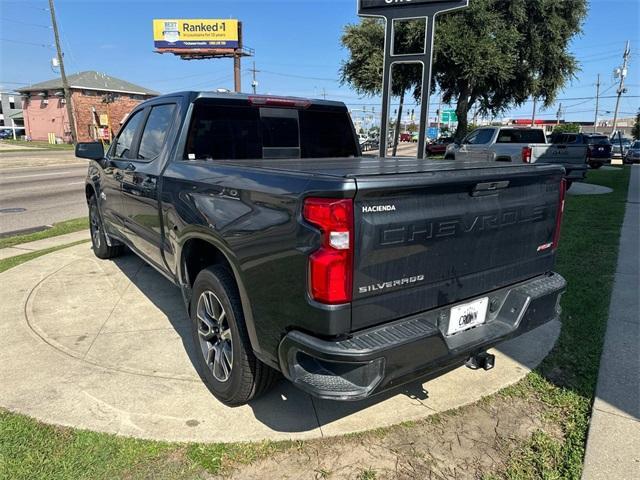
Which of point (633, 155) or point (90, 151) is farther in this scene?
point (633, 155)

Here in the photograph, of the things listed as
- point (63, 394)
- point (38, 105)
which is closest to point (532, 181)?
point (63, 394)

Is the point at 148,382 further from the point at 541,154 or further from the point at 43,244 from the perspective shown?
the point at 541,154

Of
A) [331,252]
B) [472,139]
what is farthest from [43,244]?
[472,139]

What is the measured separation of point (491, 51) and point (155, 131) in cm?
1860

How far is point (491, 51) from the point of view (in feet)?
63.0

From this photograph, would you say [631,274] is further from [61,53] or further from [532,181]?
[61,53]

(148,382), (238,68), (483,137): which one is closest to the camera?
(148,382)

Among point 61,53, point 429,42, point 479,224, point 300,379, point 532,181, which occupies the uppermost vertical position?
point 61,53

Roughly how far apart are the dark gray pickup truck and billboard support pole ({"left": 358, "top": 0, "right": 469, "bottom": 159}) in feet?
11.1

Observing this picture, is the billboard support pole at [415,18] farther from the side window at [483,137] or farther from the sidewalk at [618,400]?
the side window at [483,137]

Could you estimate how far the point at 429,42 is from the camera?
6.41 m

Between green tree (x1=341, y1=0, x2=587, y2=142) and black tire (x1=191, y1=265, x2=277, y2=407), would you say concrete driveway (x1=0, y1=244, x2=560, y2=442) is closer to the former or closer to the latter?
black tire (x1=191, y1=265, x2=277, y2=407)

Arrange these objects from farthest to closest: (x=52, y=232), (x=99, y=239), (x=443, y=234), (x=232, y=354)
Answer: (x=52, y=232) < (x=99, y=239) < (x=232, y=354) < (x=443, y=234)

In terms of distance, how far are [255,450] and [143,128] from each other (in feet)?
10.1
